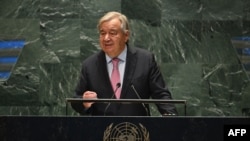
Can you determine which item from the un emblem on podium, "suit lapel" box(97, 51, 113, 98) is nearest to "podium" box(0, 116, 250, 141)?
the un emblem on podium

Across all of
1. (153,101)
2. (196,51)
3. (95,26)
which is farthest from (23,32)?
(153,101)

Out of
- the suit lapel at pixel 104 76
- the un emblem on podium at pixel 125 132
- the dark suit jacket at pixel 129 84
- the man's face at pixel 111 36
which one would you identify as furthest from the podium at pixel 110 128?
the man's face at pixel 111 36

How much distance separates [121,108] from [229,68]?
2.41 metres

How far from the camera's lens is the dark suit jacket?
157 inches

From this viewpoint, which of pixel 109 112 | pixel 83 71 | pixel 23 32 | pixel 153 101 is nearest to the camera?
pixel 153 101

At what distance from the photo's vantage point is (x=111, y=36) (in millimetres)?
4176

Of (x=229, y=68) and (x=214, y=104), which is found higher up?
(x=229, y=68)

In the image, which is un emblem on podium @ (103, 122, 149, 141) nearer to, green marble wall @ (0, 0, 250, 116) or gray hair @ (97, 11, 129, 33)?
gray hair @ (97, 11, 129, 33)

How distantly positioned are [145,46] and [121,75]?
202cm

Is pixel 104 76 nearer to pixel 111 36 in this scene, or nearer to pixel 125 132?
pixel 111 36

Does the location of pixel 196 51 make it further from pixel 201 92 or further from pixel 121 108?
pixel 121 108

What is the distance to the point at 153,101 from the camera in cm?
337

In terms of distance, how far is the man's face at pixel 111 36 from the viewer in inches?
164

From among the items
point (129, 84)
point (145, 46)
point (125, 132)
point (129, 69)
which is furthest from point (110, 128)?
point (145, 46)
